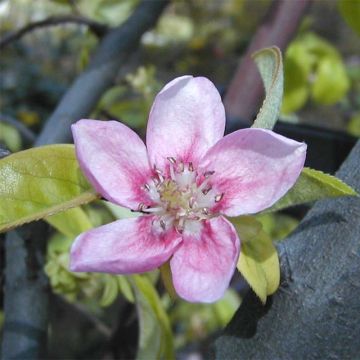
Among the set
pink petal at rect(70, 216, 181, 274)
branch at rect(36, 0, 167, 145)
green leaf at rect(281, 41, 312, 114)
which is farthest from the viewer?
green leaf at rect(281, 41, 312, 114)

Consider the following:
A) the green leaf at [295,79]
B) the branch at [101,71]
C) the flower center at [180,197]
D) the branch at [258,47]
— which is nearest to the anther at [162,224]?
the flower center at [180,197]

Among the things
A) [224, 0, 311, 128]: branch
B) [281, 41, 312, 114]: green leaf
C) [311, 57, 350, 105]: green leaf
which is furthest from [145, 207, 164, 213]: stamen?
[311, 57, 350, 105]: green leaf

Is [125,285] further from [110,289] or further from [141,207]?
[141,207]

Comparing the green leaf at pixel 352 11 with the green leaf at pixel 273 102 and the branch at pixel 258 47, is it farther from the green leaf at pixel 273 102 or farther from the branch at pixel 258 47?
the green leaf at pixel 273 102

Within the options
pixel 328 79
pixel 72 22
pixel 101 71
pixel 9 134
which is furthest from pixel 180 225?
pixel 328 79

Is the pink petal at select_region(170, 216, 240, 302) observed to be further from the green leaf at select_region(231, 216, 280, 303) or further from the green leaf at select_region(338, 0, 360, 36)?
the green leaf at select_region(338, 0, 360, 36)

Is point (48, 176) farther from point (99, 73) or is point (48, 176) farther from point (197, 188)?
point (99, 73)
